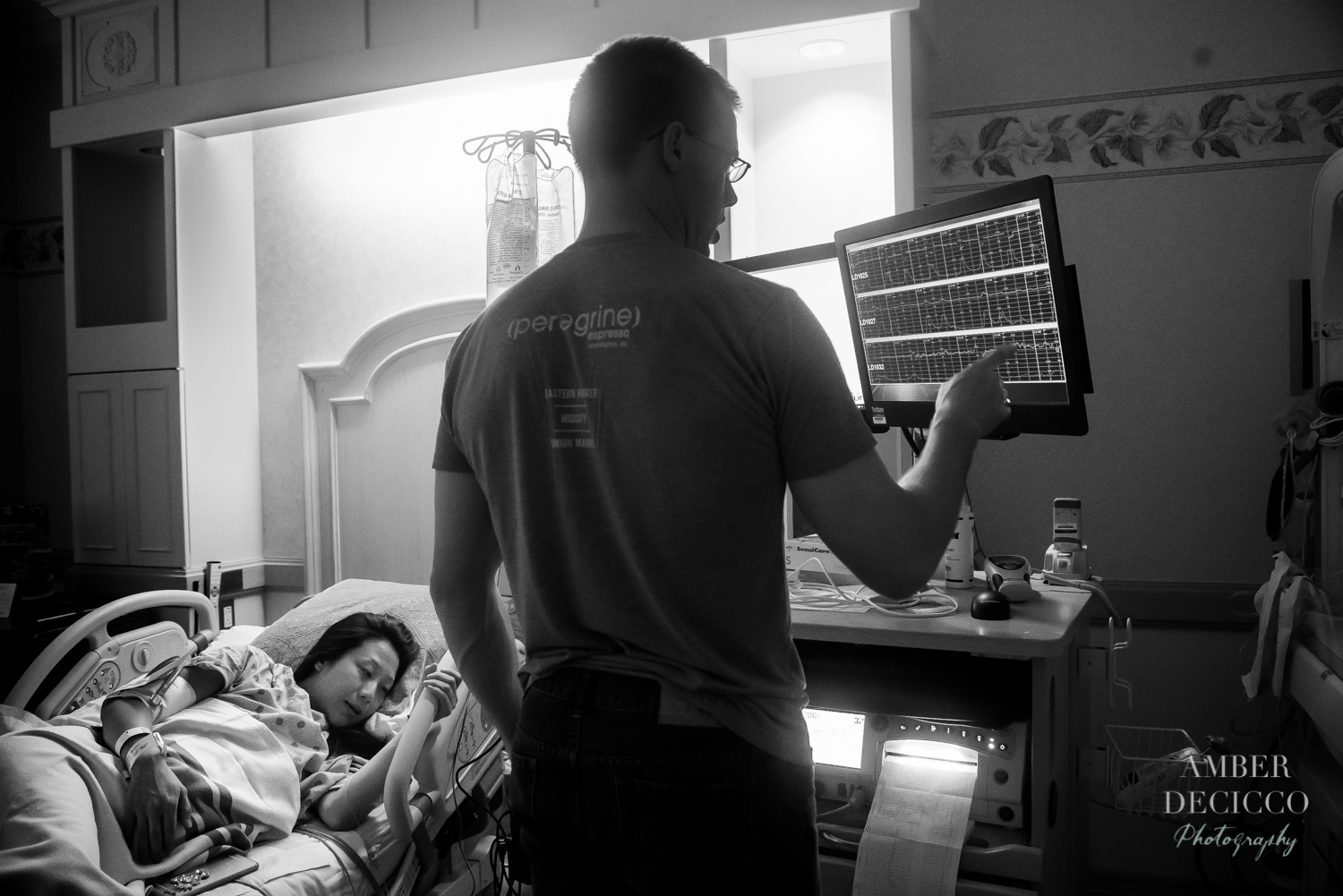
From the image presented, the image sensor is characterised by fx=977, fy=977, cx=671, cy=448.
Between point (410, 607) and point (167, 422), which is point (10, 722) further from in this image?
point (167, 422)

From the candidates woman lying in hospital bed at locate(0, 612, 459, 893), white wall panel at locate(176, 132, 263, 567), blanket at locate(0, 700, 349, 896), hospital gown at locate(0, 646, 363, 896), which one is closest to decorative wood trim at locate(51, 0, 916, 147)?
white wall panel at locate(176, 132, 263, 567)

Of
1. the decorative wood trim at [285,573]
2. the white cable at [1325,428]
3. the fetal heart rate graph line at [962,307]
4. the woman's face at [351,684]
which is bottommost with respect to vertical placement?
the woman's face at [351,684]

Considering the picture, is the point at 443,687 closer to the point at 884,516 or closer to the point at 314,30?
the point at 884,516

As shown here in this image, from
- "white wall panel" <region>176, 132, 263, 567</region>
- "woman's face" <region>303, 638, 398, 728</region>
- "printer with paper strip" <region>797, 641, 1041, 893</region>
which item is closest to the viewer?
"printer with paper strip" <region>797, 641, 1041, 893</region>

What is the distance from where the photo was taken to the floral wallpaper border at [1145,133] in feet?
7.64

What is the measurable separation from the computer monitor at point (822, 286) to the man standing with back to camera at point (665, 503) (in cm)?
101

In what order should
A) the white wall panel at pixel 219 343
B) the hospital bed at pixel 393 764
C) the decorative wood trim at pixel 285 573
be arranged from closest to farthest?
the hospital bed at pixel 393 764, the white wall panel at pixel 219 343, the decorative wood trim at pixel 285 573

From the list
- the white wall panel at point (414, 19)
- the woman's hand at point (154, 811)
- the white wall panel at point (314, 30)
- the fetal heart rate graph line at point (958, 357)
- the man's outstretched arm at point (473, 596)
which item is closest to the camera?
the man's outstretched arm at point (473, 596)

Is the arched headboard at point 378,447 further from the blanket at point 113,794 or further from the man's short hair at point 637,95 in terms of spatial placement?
the man's short hair at point 637,95

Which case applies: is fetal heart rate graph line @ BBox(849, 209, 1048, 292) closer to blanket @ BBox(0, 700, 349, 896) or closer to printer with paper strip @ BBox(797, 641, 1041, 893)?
printer with paper strip @ BBox(797, 641, 1041, 893)

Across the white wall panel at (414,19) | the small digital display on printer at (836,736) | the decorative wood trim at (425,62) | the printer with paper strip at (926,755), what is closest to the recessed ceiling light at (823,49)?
the decorative wood trim at (425,62)

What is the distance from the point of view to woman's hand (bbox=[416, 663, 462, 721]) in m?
1.93

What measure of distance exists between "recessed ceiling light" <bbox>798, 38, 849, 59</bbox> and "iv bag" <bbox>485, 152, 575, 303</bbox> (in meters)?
0.71

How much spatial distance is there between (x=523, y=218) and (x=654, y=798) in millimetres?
1852
